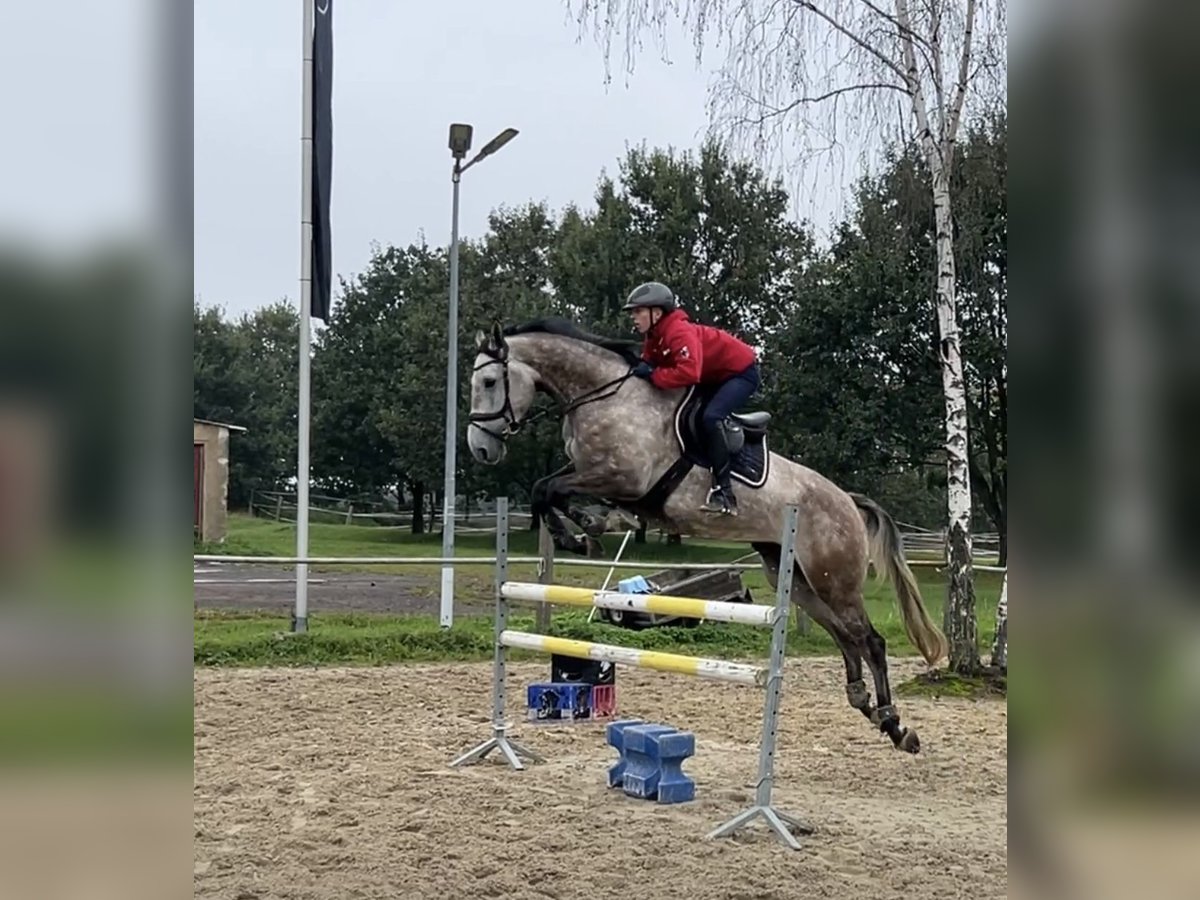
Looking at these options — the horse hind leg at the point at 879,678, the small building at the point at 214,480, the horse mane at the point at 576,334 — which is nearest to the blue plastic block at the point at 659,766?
the horse hind leg at the point at 879,678

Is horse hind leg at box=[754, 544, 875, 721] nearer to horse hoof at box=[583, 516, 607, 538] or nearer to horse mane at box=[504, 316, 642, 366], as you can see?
horse hoof at box=[583, 516, 607, 538]

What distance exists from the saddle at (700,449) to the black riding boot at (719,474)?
0.10 feet

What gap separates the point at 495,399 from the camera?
4.24m

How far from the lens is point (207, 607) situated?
10.6 meters

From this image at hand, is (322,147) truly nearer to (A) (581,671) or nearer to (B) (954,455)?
(A) (581,671)

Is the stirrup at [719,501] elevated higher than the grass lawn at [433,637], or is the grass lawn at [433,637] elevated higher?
the stirrup at [719,501]

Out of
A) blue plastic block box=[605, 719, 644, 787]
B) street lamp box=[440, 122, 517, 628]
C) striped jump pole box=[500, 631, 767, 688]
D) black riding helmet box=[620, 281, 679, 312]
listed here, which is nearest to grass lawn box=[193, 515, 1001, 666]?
street lamp box=[440, 122, 517, 628]

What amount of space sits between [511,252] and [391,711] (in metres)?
19.7

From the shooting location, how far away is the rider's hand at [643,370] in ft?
14.3

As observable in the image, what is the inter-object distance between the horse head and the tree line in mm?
3786

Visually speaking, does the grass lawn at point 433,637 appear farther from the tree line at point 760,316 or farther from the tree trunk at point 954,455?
the tree line at point 760,316

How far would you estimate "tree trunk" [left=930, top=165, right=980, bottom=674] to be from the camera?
6.79m
